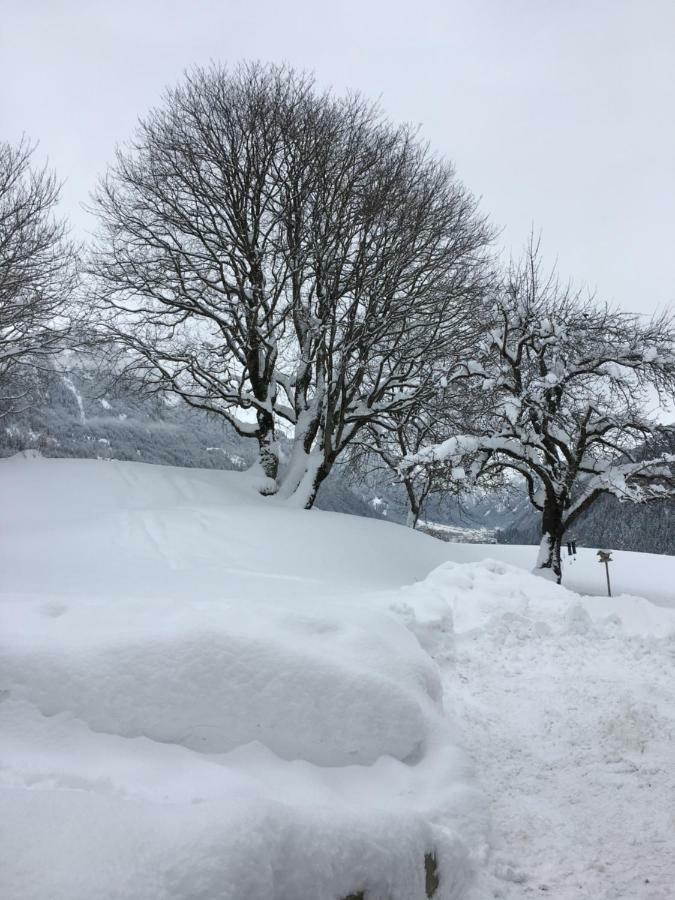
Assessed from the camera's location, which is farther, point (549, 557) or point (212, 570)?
point (549, 557)

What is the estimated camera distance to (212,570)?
5.87 m

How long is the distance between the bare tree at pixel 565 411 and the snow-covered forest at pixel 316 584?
9 centimetres

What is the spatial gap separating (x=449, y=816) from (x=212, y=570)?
12.1 feet

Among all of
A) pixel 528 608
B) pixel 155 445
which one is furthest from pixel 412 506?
pixel 528 608

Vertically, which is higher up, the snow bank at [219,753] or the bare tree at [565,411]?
the bare tree at [565,411]

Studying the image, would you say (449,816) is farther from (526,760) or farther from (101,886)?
(101,886)

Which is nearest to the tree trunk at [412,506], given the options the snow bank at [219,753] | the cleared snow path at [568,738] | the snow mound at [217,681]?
the cleared snow path at [568,738]

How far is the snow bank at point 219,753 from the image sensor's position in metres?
1.79

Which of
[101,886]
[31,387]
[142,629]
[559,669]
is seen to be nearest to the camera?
[101,886]

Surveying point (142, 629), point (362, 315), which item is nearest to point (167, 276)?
point (362, 315)

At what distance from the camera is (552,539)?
1305 cm

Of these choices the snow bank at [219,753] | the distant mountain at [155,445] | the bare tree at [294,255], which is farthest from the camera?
the distant mountain at [155,445]

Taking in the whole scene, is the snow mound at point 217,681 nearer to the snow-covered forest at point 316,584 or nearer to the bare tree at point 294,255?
the snow-covered forest at point 316,584

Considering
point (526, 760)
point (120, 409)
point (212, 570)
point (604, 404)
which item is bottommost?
point (526, 760)
